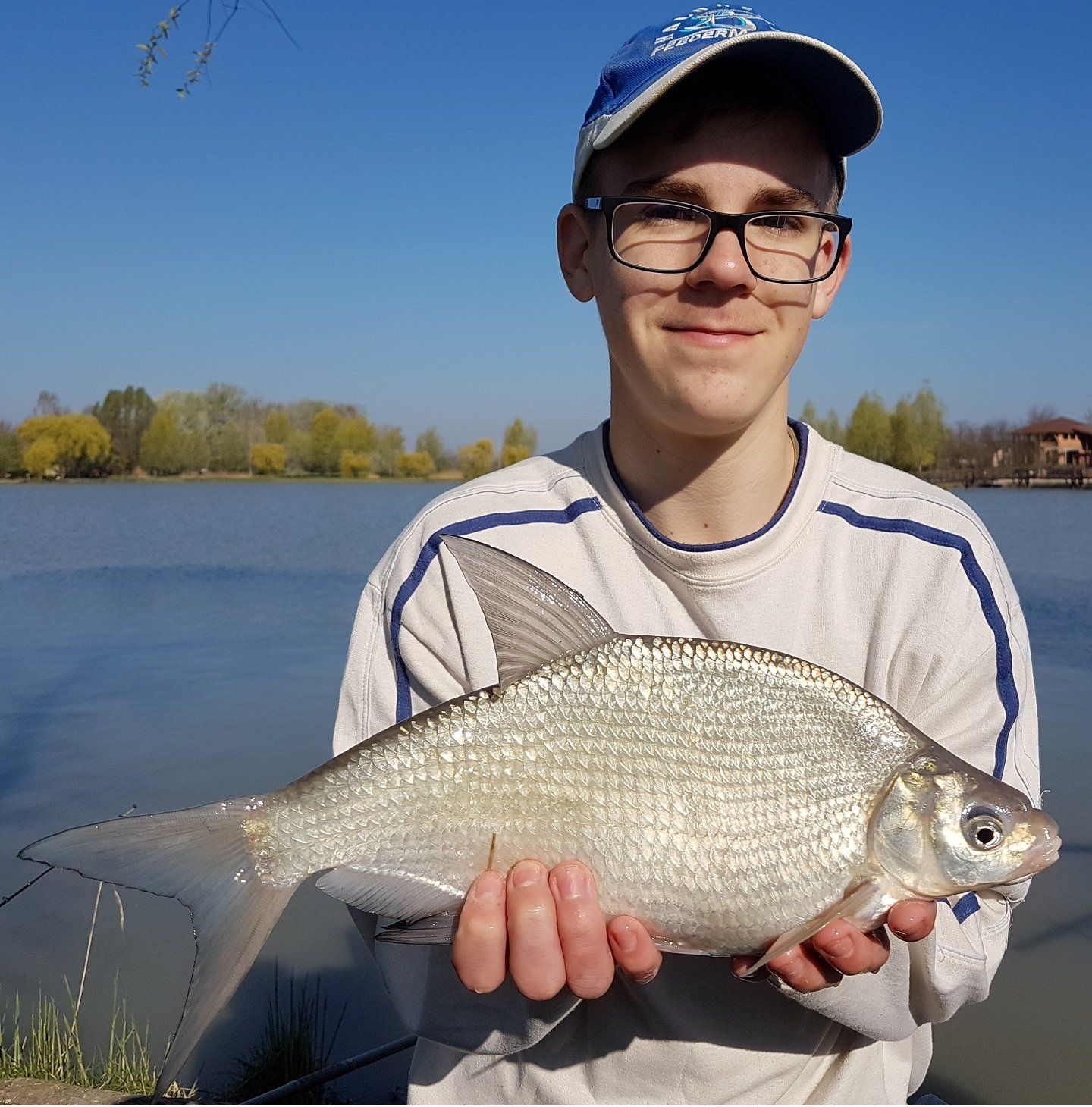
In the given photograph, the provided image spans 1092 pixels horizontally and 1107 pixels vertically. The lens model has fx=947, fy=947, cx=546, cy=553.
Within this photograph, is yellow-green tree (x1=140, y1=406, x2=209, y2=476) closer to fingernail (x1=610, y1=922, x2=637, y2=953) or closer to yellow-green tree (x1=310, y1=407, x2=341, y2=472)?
yellow-green tree (x1=310, y1=407, x2=341, y2=472)

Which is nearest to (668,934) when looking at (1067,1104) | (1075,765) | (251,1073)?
(251,1073)

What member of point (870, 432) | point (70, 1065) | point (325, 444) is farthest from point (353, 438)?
point (70, 1065)

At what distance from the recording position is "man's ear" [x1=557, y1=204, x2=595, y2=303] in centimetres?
232

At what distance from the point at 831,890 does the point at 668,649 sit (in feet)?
1.62

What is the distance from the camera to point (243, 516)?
3584 centimetres

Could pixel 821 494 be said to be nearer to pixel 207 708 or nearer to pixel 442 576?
pixel 442 576

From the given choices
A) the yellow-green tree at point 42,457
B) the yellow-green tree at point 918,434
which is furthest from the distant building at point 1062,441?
the yellow-green tree at point 42,457

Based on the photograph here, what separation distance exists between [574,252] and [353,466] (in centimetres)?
7121

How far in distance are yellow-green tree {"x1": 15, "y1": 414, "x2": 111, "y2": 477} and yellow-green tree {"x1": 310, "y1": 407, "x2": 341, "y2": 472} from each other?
18154 millimetres

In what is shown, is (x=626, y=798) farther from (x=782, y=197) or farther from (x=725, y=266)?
(x=782, y=197)

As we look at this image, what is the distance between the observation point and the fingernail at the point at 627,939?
1.59 meters

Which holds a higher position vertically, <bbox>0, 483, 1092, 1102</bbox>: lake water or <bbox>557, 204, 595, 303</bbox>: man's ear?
<bbox>557, 204, 595, 303</bbox>: man's ear

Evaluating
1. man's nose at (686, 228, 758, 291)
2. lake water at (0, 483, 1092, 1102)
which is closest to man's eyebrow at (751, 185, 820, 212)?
man's nose at (686, 228, 758, 291)

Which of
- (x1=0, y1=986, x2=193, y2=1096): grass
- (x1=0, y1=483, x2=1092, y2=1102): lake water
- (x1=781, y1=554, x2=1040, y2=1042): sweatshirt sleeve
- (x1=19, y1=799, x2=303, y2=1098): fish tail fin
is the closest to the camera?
(x1=19, y1=799, x2=303, y2=1098): fish tail fin
